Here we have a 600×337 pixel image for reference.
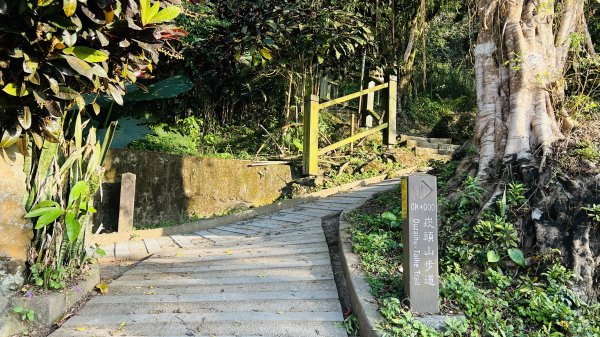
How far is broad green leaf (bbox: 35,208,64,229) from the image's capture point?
3087 millimetres

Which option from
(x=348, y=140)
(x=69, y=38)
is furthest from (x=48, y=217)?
(x=348, y=140)

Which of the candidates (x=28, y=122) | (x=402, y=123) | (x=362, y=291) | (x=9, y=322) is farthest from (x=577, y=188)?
(x=402, y=123)

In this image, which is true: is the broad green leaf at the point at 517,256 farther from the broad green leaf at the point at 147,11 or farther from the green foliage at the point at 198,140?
the green foliage at the point at 198,140

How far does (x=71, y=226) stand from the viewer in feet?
10.5

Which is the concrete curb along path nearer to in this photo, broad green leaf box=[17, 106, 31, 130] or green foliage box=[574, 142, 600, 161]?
green foliage box=[574, 142, 600, 161]

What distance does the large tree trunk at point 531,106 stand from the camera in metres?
3.43

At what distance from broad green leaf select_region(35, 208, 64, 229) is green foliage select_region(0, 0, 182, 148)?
1.71 ft

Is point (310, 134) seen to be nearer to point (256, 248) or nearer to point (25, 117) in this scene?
point (256, 248)

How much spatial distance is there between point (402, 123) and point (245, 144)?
533 centimetres

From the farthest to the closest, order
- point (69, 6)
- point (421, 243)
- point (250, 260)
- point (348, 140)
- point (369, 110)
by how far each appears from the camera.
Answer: point (369, 110)
point (348, 140)
point (250, 260)
point (421, 243)
point (69, 6)

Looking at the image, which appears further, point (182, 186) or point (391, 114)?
point (391, 114)

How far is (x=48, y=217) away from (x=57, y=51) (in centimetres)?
121

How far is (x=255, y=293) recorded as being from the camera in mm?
3596

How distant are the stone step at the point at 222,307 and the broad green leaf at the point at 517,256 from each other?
4.54ft
